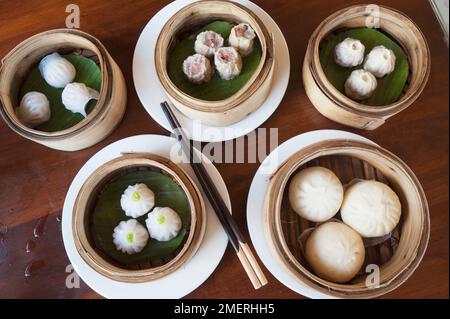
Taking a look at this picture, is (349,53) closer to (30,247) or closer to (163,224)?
(163,224)

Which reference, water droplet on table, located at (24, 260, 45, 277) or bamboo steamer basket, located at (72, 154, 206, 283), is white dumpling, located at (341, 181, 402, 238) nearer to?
bamboo steamer basket, located at (72, 154, 206, 283)

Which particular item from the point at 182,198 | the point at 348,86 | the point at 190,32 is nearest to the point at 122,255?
the point at 182,198

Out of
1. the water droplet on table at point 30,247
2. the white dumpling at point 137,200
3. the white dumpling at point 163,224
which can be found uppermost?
the white dumpling at point 137,200

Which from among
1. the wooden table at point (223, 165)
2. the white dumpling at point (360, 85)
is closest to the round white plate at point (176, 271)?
the wooden table at point (223, 165)

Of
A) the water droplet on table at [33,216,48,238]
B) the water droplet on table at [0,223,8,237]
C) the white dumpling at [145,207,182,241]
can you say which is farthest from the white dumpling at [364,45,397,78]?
the water droplet on table at [0,223,8,237]

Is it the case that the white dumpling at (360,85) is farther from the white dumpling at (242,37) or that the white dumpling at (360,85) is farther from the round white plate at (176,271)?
the round white plate at (176,271)

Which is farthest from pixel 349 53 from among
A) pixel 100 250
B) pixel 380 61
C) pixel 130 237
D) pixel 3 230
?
pixel 3 230
